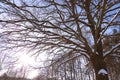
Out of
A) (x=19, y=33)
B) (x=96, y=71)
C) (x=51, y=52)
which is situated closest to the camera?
(x=96, y=71)

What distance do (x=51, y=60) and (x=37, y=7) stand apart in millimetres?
3217

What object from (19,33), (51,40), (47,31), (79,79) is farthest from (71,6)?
(79,79)

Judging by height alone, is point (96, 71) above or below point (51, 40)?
below

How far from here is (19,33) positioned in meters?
7.43

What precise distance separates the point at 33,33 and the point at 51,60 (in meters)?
2.17

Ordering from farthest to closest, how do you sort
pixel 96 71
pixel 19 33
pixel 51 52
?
pixel 51 52, pixel 19 33, pixel 96 71

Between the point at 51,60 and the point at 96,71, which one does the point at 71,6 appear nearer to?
the point at 96,71

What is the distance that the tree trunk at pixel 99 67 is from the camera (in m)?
6.57

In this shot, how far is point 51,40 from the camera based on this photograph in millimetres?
7980

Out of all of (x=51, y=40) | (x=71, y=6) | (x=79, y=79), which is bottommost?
(x=79, y=79)

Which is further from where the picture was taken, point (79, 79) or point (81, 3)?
point (79, 79)

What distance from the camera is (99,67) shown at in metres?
6.86

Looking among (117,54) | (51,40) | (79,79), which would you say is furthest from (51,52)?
(79,79)

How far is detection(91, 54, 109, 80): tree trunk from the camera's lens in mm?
6566
